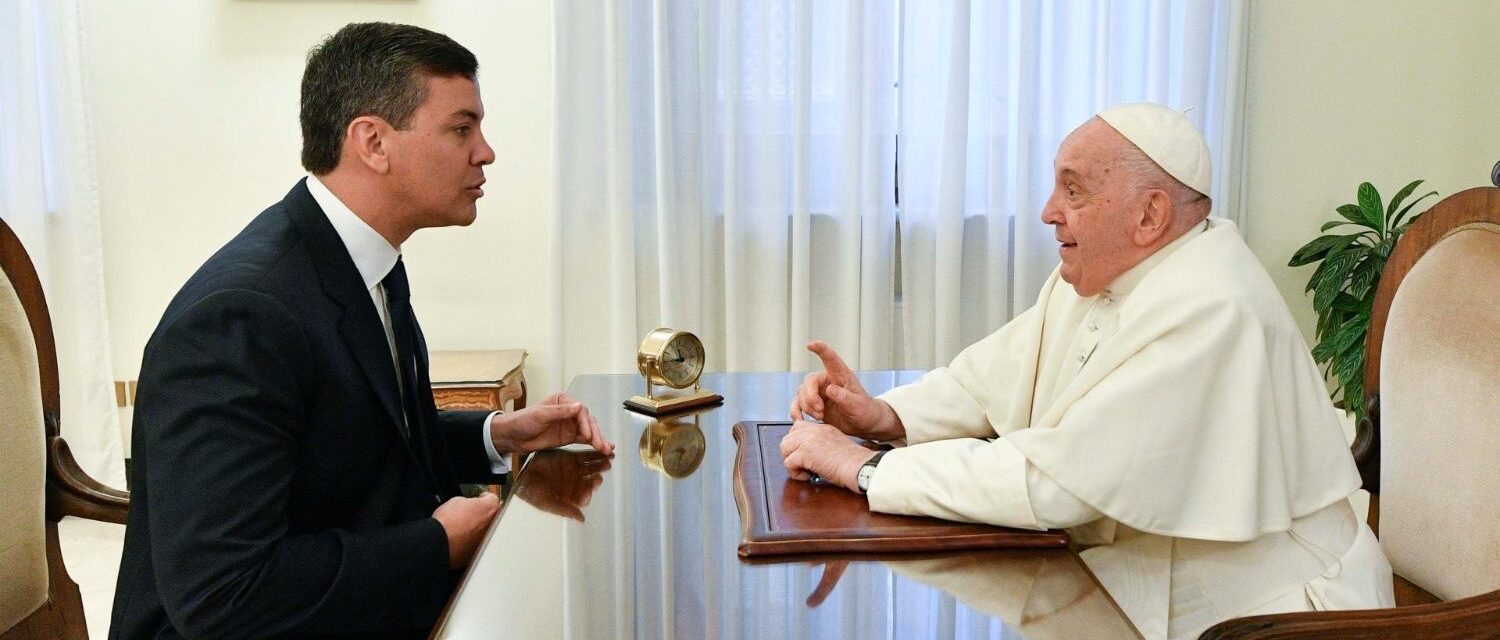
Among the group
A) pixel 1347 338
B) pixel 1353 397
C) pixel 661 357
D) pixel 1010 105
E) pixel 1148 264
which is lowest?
pixel 1353 397

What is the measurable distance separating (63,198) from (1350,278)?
16.3ft

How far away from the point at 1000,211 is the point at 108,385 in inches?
141

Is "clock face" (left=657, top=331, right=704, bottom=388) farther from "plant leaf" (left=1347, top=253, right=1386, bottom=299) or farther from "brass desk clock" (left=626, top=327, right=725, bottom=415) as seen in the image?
"plant leaf" (left=1347, top=253, right=1386, bottom=299)

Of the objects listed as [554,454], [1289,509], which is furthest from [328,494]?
[1289,509]

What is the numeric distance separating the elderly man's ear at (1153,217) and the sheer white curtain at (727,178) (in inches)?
108

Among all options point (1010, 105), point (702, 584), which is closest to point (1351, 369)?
point (1010, 105)

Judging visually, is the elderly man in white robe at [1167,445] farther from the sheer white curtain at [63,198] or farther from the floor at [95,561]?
the sheer white curtain at [63,198]

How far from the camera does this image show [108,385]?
4656mm

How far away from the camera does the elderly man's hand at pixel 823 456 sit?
1.77m

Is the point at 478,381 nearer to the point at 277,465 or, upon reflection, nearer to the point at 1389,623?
the point at 277,465

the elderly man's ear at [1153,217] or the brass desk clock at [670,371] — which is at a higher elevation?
the elderly man's ear at [1153,217]

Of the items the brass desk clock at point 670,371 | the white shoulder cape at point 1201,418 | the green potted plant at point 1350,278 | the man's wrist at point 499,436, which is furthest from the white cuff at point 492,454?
the green potted plant at point 1350,278

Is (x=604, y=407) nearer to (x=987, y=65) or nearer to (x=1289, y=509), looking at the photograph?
(x=1289, y=509)

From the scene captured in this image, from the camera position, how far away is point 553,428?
7.08 ft
